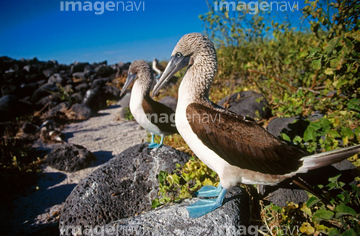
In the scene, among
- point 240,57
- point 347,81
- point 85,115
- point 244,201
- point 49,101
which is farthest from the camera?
point 49,101

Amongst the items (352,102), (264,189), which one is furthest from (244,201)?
(352,102)

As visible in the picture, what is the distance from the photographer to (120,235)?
186 cm

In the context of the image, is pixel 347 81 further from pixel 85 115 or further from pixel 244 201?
pixel 85 115

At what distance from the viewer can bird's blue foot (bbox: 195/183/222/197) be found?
7.25 feet

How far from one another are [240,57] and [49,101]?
8065mm

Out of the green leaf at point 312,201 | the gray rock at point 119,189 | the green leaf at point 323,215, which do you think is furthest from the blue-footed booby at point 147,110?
the green leaf at point 323,215

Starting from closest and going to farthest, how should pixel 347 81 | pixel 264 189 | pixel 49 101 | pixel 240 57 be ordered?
pixel 264 189
pixel 347 81
pixel 240 57
pixel 49 101

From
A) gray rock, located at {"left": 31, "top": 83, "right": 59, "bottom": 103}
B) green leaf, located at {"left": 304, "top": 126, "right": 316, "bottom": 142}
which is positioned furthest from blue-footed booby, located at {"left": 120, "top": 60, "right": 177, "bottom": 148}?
gray rock, located at {"left": 31, "top": 83, "right": 59, "bottom": 103}

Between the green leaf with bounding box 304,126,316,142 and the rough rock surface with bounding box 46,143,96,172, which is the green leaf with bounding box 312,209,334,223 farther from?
the rough rock surface with bounding box 46,143,96,172

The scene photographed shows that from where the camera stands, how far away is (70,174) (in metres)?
4.16

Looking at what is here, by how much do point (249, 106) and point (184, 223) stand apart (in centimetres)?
317

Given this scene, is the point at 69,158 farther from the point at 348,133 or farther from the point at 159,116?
the point at 348,133

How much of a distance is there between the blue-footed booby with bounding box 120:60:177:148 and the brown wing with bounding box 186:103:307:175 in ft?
Result: 4.74

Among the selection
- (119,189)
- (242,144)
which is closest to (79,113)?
(119,189)
